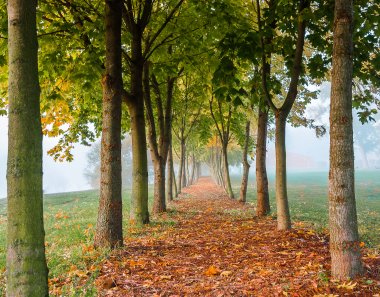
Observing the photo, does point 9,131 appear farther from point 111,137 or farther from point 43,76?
point 43,76

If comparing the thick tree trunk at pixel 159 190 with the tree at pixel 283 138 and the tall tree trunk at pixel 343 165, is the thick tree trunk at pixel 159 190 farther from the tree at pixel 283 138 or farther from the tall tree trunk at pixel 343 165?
the tall tree trunk at pixel 343 165

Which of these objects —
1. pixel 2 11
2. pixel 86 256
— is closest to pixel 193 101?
pixel 2 11

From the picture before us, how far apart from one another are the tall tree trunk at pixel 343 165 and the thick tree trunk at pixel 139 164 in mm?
7018

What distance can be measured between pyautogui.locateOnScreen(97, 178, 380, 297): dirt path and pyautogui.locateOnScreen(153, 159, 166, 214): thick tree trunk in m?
5.57

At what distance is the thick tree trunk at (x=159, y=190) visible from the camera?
48.8 ft

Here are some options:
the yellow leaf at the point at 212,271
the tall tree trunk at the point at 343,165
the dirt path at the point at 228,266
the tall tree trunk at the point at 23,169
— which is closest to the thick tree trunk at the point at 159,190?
the dirt path at the point at 228,266

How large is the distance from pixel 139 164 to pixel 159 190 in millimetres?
4194

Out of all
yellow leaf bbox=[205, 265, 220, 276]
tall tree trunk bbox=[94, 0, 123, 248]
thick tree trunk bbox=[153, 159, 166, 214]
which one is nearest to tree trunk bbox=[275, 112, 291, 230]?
yellow leaf bbox=[205, 265, 220, 276]

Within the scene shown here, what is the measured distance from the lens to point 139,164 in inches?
440

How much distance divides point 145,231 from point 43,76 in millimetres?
5156

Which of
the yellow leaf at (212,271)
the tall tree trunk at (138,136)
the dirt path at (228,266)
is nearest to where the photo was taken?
the dirt path at (228,266)

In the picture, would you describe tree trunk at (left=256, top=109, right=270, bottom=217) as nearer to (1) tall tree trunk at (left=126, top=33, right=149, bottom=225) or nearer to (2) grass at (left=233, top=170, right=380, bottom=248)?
(2) grass at (left=233, top=170, right=380, bottom=248)

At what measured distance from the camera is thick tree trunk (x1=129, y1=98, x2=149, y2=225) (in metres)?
11.0

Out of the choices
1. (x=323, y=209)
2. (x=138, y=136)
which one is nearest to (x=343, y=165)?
(x=138, y=136)
